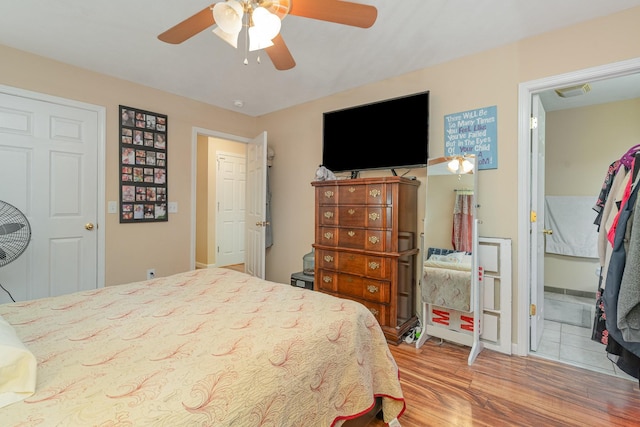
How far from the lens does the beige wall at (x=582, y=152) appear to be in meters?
3.46

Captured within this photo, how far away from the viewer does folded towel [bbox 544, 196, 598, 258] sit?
3.66 meters

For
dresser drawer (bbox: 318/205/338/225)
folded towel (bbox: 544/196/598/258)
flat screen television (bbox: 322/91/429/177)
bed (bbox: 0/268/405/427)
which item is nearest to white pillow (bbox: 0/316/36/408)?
bed (bbox: 0/268/405/427)

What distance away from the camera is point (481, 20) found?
2055 millimetres

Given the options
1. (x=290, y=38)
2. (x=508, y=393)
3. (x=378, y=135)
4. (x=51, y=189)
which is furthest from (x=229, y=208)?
(x=508, y=393)

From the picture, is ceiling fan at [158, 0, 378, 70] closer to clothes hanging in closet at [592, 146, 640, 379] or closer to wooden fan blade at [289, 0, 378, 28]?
wooden fan blade at [289, 0, 378, 28]

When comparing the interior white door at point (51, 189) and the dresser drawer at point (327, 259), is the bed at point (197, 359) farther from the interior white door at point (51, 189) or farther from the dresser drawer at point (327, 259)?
the interior white door at point (51, 189)

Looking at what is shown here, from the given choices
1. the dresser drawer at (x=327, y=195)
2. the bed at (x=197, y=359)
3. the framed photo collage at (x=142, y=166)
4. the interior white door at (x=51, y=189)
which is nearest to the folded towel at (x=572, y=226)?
the dresser drawer at (x=327, y=195)

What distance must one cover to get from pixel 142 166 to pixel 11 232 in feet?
4.28

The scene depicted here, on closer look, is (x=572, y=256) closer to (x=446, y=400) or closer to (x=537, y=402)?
(x=537, y=402)

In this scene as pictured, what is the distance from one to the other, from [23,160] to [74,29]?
45.9 inches

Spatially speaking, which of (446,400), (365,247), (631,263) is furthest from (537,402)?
(365,247)

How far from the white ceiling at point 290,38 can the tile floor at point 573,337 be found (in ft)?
7.88

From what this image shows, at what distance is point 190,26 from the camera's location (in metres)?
1.57

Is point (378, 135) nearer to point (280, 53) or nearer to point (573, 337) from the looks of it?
point (280, 53)
